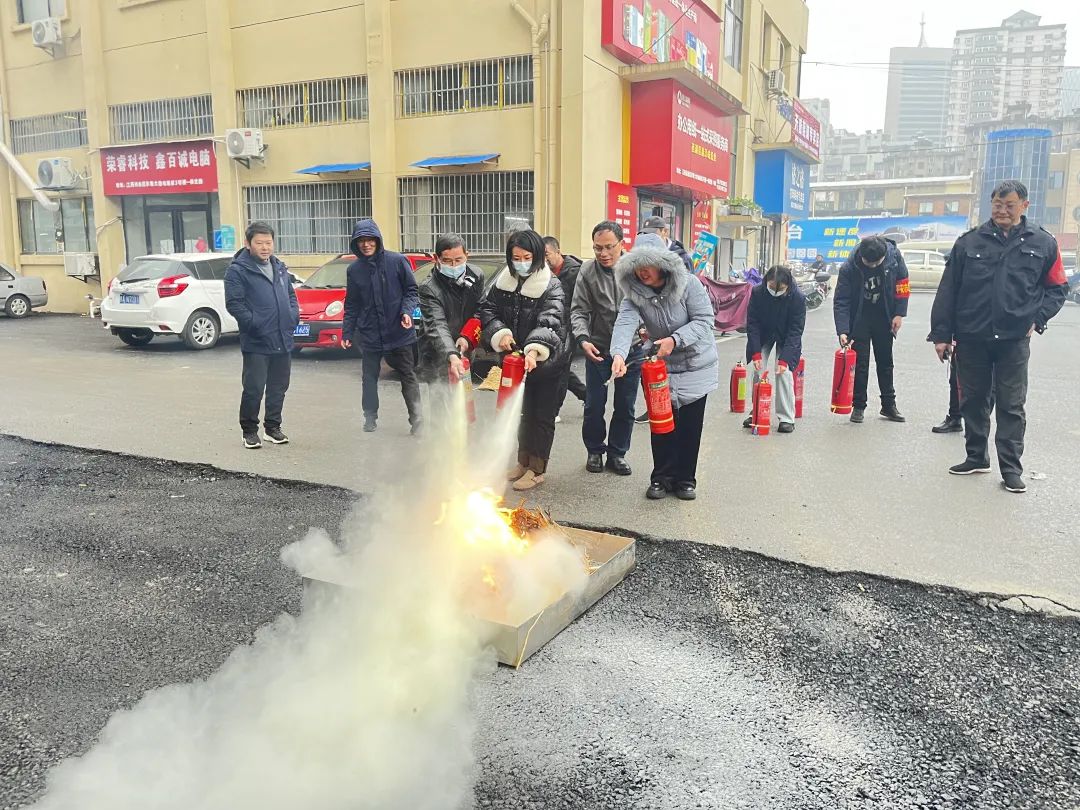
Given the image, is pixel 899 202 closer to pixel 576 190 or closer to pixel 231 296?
pixel 576 190

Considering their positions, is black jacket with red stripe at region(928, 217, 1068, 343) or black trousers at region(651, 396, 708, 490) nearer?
black trousers at region(651, 396, 708, 490)

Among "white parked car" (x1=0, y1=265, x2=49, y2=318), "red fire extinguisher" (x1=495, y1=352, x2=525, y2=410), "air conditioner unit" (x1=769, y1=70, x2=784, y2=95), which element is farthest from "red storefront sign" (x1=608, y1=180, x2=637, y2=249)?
"white parked car" (x1=0, y1=265, x2=49, y2=318)

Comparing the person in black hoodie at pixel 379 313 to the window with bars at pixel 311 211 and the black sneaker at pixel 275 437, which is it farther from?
the window with bars at pixel 311 211

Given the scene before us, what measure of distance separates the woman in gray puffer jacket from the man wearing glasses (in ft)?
1.82

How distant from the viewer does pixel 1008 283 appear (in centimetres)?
555

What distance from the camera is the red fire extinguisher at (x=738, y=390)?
8.22m

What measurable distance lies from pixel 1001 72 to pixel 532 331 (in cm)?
15151

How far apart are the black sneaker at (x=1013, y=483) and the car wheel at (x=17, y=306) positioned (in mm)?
20777

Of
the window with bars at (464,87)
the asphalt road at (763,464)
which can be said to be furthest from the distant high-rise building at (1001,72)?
the asphalt road at (763,464)

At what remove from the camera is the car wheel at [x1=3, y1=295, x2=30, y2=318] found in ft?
62.8

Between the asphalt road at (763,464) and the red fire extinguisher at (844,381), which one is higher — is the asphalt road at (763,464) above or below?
below

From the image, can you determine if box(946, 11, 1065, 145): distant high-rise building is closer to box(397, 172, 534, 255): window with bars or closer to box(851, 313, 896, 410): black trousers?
box(397, 172, 534, 255): window with bars

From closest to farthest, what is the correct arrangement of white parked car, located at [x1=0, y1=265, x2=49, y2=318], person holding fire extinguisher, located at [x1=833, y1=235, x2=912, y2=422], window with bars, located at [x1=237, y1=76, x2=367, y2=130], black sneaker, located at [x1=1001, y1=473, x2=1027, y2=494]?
black sneaker, located at [x1=1001, y1=473, x2=1027, y2=494] → person holding fire extinguisher, located at [x1=833, y1=235, x2=912, y2=422] → window with bars, located at [x1=237, y1=76, x2=367, y2=130] → white parked car, located at [x1=0, y1=265, x2=49, y2=318]

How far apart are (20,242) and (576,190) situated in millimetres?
15860
